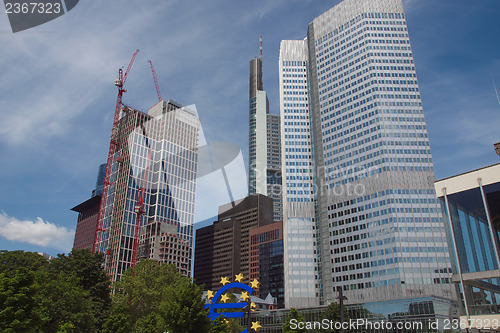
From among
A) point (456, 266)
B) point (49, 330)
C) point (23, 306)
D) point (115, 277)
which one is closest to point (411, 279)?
point (456, 266)

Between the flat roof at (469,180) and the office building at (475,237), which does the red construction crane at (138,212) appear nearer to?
the flat roof at (469,180)

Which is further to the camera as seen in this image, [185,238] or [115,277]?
[185,238]

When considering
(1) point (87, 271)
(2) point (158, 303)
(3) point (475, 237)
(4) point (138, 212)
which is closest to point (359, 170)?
(2) point (158, 303)

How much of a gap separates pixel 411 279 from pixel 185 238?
11084 centimetres

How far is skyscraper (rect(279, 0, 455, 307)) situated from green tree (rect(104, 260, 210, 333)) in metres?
70.8

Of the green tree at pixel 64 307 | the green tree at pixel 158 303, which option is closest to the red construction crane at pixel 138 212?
the green tree at pixel 158 303

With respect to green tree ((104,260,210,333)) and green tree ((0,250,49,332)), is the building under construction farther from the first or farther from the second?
green tree ((0,250,49,332))

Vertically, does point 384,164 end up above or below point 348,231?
above

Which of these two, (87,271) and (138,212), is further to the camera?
(138,212)

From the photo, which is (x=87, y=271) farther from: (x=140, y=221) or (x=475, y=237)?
(x=140, y=221)

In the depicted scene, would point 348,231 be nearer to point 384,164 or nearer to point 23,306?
point 384,164

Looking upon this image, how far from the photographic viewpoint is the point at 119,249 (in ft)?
577

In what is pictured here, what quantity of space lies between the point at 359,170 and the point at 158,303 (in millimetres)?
87945

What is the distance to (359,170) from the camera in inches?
5344
